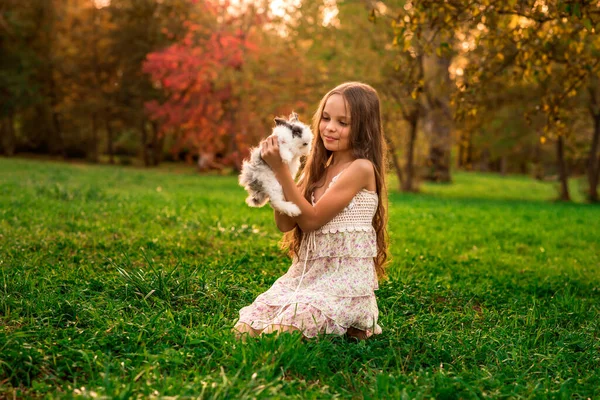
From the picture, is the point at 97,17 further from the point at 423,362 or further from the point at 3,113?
the point at 423,362

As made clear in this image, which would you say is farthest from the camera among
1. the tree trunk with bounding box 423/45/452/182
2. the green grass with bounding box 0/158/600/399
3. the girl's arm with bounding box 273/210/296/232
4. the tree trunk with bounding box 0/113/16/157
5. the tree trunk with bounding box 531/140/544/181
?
the tree trunk with bounding box 531/140/544/181

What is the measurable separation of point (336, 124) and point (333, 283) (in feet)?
3.06

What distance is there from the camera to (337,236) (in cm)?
351

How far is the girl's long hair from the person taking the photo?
352 cm

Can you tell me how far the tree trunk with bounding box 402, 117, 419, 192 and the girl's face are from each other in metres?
12.6

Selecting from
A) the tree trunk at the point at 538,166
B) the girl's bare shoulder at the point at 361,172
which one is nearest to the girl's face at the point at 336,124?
the girl's bare shoulder at the point at 361,172

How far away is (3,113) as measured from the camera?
2652 cm

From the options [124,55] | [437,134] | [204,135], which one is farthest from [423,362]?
[124,55]

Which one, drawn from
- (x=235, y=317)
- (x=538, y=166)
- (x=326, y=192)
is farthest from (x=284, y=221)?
(x=538, y=166)

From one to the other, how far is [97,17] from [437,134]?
1773cm

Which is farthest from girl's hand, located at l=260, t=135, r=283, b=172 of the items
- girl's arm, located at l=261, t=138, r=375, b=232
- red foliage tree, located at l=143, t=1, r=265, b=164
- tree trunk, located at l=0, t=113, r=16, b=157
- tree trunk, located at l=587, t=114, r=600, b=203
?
tree trunk, located at l=0, t=113, r=16, b=157

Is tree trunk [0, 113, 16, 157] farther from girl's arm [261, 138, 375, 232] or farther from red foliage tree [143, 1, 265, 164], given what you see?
girl's arm [261, 138, 375, 232]

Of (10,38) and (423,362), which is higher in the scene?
(10,38)

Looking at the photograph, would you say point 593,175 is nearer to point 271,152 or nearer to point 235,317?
point 235,317
